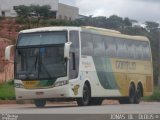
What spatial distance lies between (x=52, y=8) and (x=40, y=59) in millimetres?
79861

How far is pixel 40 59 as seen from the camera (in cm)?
2508

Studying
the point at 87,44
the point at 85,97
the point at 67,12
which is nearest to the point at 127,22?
the point at 67,12

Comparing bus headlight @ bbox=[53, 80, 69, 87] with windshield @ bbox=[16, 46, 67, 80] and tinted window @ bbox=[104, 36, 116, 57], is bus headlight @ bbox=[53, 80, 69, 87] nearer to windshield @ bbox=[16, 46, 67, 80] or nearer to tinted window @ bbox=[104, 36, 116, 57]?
windshield @ bbox=[16, 46, 67, 80]

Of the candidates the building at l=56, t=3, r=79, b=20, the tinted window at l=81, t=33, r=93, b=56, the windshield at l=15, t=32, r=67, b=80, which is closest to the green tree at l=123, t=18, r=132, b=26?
the building at l=56, t=3, r=79, b=20

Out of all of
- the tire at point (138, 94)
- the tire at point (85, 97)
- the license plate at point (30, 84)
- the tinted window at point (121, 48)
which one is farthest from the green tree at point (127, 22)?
the license plate at point (30, 84)

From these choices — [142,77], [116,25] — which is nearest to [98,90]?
[142,77]

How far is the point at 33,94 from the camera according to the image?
82.2 ft

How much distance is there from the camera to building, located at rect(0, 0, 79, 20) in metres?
104

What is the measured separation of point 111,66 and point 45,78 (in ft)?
17.0

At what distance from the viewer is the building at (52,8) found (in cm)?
10388

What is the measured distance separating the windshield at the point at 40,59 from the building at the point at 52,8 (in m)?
76.4

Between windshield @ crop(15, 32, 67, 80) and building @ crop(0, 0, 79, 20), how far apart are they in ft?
251

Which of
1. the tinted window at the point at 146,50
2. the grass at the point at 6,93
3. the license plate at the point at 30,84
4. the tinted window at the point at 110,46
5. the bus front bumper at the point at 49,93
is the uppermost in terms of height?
the tinted window at the point at 110,46

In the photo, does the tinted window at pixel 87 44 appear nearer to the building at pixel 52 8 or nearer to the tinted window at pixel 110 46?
the tinted window at pixel 110 46
